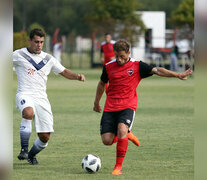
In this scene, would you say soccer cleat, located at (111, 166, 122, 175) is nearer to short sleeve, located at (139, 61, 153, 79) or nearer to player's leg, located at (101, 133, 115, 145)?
player's leg, located at (101, 133, 115, 145)

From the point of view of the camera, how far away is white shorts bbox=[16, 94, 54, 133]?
6602mm

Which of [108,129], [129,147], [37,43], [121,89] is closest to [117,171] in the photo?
[108,129]

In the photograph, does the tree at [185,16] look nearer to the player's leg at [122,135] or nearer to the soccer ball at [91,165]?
the player's leg at [122,135]

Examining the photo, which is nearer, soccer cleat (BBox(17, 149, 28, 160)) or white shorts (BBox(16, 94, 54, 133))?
white shorts (BBox(16, 94, 54, 133))

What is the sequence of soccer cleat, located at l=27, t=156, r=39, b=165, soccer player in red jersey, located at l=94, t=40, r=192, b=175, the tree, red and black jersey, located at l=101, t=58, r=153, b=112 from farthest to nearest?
the tree
soccer cleat, located at l=27, t=156, r=39, b=165
red and black jersey, located at l=101, t=58, r=153, b=112
soccer player in red jersey, located at l=94, t=40, r=192, b=175

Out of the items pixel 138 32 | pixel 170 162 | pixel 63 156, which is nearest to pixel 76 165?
pixel 63 156

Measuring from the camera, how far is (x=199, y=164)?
2.22 meters

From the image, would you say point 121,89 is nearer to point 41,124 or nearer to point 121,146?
point 121,146

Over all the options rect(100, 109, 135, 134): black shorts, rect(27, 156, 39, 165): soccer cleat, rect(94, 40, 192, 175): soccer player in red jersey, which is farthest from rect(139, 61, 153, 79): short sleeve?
rect(27, 156, 39, 165): soccer cleat

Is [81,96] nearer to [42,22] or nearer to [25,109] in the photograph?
[25,109]

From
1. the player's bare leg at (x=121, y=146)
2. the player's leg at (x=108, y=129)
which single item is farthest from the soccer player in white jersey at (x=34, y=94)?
the player's bare leg at (x=121, y=146)

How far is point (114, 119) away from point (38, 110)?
991 mm

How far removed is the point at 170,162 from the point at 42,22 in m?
78.7

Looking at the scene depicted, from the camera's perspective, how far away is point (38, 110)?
6.68 meters
